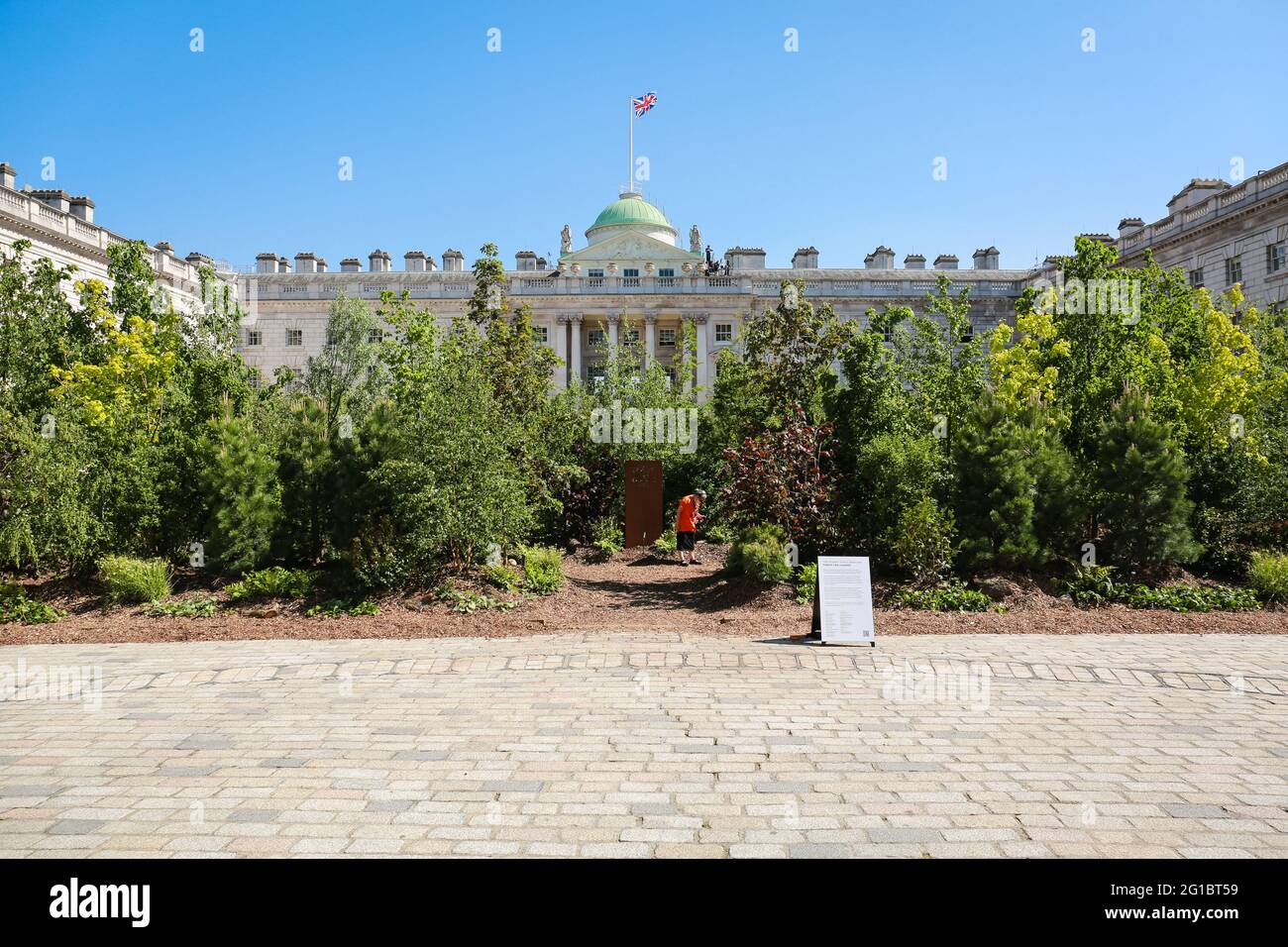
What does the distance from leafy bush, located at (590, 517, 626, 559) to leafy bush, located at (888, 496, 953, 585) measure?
750 centimetres

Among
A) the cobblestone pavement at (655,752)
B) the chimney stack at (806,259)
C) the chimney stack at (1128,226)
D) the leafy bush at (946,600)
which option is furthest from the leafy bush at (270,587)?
the chimney stack at (806,259)

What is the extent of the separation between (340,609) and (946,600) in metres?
8.56

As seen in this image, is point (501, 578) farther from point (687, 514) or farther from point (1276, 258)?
point (1276, 258)

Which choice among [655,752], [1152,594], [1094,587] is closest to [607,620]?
[655,752]

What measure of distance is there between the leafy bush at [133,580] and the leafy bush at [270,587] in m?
1.02

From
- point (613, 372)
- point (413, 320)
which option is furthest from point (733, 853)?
point (613, 372)

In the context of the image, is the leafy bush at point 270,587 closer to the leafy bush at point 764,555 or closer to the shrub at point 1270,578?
the leafy bush at point 764,555

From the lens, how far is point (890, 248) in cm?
6950

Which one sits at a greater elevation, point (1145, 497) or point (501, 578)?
point (1145, 497)

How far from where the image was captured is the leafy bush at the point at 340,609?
11836 millimetres

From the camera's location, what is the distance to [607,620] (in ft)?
37.9

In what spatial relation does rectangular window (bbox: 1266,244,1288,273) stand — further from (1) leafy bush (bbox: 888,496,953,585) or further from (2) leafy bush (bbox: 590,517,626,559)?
(1) leafy bush (bbox: 888,496,953,585)

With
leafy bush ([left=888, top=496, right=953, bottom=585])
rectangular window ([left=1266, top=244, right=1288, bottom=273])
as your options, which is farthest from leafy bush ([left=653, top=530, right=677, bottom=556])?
rectangular window ([left=1266, top=244, right=1288, bottom=273])

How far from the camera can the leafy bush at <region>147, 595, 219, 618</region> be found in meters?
12.0
